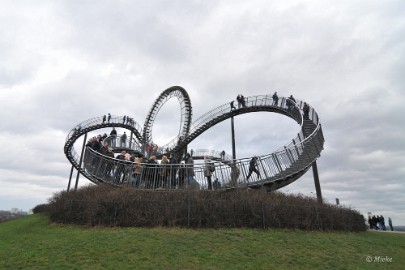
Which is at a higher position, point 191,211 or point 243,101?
point 243,101

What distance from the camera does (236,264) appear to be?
8.12 m

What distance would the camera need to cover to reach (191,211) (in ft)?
37.6

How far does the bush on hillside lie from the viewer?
449 inches

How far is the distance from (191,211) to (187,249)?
2507 mm

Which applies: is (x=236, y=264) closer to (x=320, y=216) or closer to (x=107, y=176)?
(x=320, y=216)

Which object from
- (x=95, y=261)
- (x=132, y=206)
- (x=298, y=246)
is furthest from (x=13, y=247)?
(x=298, y=246)

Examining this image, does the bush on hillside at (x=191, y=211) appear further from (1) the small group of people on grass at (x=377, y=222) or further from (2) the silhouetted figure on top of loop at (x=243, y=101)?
(2) the silhouetted figure on top of loop at (x=243, y=101)

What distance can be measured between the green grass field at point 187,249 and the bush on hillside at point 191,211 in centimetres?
48

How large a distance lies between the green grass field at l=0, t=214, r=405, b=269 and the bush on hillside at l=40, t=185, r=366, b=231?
48cm

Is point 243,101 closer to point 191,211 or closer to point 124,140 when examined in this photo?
point 124,140

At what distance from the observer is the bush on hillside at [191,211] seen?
11.4 metres

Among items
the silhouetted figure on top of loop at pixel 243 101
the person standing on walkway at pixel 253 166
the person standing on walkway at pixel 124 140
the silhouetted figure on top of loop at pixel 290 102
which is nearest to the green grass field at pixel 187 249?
the person standing on walkway at pixel 253 166

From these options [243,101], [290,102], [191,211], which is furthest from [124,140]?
[191,211]

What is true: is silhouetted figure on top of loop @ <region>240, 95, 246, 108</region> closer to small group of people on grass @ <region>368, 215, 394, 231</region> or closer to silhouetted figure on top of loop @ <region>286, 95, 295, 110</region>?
silhouetted figure on top of loop @ <region>286, 95, 295, 110</region>
